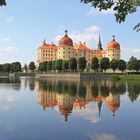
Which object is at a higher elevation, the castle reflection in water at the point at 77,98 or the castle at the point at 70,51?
the castle at the point at 70,51

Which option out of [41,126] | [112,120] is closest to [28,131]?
[41,126]

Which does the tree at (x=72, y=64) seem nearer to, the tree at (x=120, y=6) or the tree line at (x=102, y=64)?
the tree line at (x=102, y=64)

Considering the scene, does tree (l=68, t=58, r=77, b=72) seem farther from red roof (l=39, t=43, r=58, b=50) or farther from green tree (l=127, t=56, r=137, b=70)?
red roof (l=39, t=43, r=58, b=50)

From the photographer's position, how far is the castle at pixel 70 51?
11756 cm

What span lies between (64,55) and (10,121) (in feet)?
343

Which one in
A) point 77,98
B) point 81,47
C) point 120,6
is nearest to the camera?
point 120,6

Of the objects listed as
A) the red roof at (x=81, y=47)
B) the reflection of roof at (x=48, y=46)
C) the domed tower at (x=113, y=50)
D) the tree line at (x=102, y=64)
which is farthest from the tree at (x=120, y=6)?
the reflection of roof at (x=48, y=46)

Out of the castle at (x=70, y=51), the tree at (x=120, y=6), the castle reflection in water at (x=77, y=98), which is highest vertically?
the castle at (x=70, y=51)

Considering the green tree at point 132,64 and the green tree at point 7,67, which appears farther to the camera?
the green tree at point 7,67

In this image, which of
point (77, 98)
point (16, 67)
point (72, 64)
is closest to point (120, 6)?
point (77, 98)

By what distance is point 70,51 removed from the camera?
118500 millimetres

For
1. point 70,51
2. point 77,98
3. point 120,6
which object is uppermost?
point 70,51

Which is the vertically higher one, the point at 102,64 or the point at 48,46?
the point at 48,46

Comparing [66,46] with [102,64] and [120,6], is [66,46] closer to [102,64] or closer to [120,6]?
[102,64]
